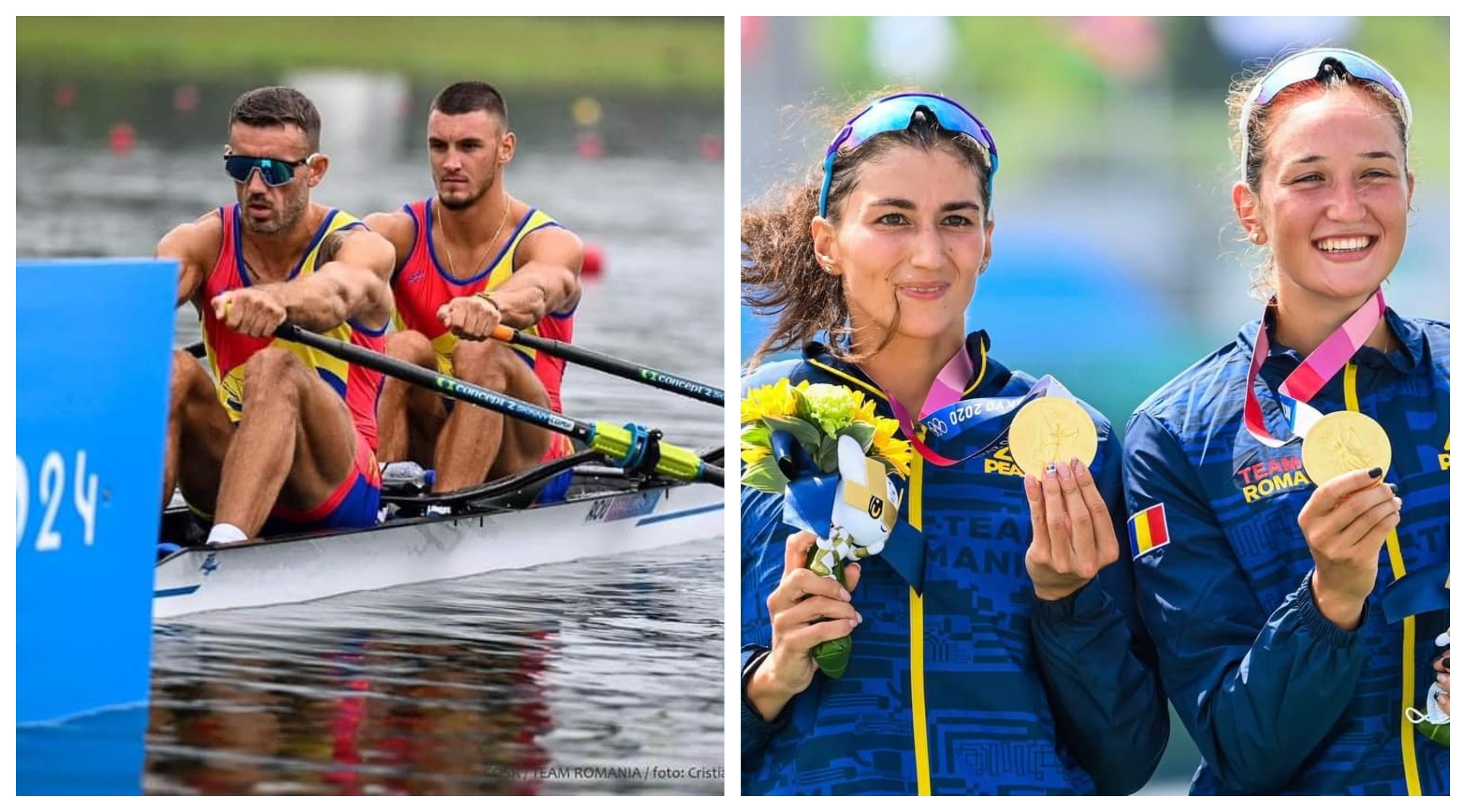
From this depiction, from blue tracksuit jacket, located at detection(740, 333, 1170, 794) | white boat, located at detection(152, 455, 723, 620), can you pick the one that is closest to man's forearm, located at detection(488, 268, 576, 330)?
white boat, located at detection(152, 455, 723, 620)

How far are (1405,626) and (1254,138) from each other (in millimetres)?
1062

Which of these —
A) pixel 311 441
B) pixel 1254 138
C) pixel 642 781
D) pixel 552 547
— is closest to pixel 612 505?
pixel 552 547

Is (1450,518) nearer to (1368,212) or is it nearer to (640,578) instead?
(1368,212)

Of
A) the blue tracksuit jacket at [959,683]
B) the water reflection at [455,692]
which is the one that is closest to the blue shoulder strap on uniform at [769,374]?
the blue tracksuit jacket at [959,683]

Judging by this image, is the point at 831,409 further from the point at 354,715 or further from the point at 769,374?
the point at 354,715

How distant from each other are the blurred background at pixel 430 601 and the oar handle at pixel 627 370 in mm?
665

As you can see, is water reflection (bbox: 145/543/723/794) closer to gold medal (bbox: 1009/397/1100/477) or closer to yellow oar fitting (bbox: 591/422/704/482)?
yellow oar fitting (bbox: 591/422/704/482)

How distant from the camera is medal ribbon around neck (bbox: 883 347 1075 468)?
447cm

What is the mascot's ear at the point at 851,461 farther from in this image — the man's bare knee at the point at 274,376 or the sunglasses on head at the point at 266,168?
the sunglasses on head at the point at 266,168

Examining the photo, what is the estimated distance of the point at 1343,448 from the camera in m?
4.32

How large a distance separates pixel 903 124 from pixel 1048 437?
720mm

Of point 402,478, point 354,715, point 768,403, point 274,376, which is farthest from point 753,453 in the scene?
point 402,478

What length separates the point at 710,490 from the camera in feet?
28.4

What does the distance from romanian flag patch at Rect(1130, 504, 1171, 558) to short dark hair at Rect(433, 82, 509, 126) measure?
2.88 m
